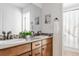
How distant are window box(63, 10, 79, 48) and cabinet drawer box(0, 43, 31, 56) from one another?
106cm

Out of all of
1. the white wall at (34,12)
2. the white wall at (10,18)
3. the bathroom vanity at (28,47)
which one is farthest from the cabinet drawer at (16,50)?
the white wall at (34,12)

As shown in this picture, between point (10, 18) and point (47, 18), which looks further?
point (47, 18)

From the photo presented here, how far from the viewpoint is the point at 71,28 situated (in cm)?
236

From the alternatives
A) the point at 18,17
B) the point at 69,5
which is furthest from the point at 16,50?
the point at 69,5

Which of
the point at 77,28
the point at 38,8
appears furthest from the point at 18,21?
the point at 77,28

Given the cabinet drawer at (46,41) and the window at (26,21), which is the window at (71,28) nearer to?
the cabinet drawer at (46,41)

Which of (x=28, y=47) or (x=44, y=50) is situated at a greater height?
(x=28, y=47)

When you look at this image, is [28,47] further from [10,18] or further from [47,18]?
[47,18]

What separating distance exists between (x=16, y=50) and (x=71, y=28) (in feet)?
4.88

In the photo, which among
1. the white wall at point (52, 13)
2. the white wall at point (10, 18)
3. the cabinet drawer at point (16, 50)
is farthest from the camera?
the white wall at point (52, 13)

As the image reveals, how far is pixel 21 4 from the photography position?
1.68m

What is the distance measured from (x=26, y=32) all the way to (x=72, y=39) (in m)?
1.44

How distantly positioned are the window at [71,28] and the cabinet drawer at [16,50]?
3.47 feet

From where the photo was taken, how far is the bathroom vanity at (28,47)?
128cm
